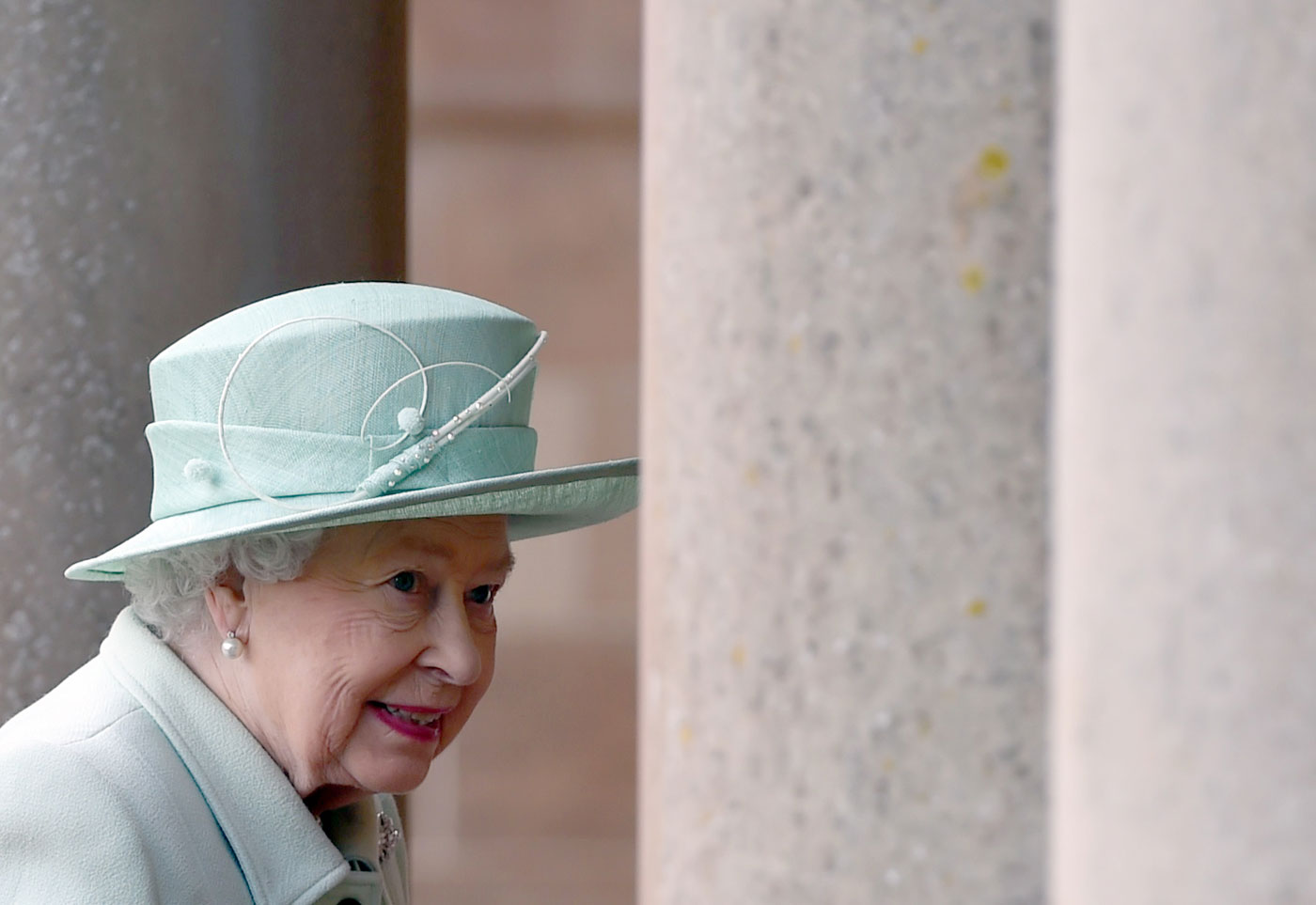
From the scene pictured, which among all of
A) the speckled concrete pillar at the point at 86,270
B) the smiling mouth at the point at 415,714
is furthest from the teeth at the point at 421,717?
the speckled concrete pillar at the point at 86,270

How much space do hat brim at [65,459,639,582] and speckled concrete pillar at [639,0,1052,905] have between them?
852 millimetres

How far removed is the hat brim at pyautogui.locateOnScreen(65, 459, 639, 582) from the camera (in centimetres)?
156

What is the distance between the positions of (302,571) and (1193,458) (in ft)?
3.84

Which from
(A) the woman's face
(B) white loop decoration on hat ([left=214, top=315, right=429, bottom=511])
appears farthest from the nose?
(B) white loop decoration on hat ([left=214, top=315, right=429, bottom=511])

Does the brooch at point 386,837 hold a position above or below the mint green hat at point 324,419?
below

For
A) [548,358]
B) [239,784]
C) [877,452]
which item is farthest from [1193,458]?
[548,358]

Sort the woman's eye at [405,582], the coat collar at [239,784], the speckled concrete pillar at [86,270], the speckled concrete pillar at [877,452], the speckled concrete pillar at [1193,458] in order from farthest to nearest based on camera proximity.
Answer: the speckled concrete pillar at [86,270]
the woman's eye at [405,582]
the coat collar at [239,784]
the speckled concrete pillar at [877,452]
the speckled concrete pillar at [1193,458]

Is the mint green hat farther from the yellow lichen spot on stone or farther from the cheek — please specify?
the yellow lichen spot on stone

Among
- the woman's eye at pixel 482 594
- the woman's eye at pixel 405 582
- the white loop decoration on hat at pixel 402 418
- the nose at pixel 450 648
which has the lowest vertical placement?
the nose at pixel 450 648

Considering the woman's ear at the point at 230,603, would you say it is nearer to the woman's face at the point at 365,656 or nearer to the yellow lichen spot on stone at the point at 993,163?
the woman's face at the point at 365,656

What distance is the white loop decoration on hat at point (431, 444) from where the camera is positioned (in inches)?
62.8

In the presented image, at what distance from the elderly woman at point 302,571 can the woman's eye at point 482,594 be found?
60 mm

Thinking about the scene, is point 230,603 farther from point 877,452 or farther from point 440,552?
point 877,452

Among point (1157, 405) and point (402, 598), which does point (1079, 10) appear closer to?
point (1157, 405)
